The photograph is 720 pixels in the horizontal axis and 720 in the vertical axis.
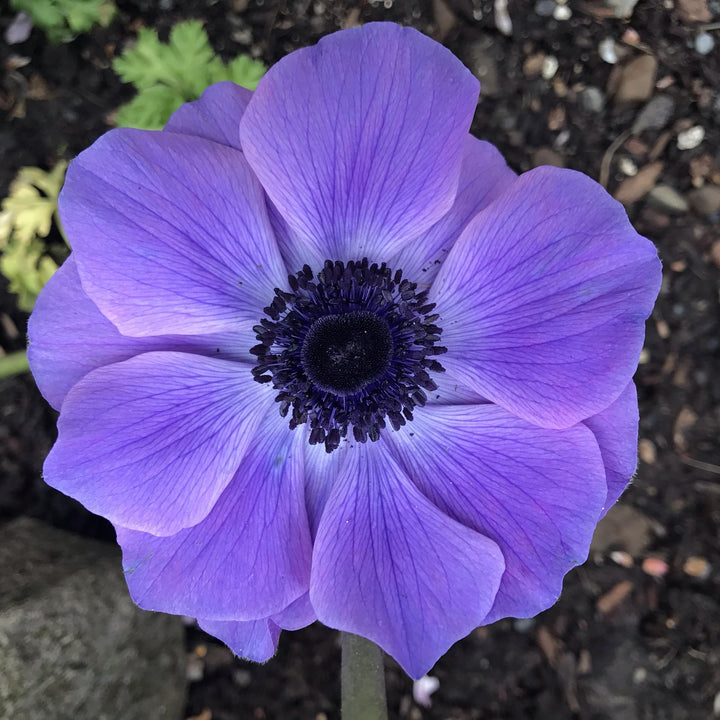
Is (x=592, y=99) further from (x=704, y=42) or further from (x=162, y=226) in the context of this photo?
(x=162, y=226)

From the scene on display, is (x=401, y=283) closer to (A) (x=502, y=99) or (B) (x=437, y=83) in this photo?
(B) (x=437, y=83)

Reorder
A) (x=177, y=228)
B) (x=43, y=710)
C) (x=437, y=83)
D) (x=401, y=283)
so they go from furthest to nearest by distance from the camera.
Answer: (x=43, y=710) → (x=401, y=283) → (x=177, y=228) → (x=437, y=83)

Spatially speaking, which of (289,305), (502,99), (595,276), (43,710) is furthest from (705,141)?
(43,710)

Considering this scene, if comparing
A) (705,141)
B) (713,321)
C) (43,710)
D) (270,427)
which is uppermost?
(270,427)

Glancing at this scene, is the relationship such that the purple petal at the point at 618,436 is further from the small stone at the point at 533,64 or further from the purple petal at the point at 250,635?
the small stone at the point at 533,64

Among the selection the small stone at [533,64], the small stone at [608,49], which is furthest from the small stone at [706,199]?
the small stone at [533,64]

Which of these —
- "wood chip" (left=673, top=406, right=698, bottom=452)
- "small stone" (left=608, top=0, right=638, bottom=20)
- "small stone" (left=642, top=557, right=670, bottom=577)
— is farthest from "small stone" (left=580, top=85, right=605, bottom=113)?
"small stone" (left=642, top=557, right=670, bottom=577)
